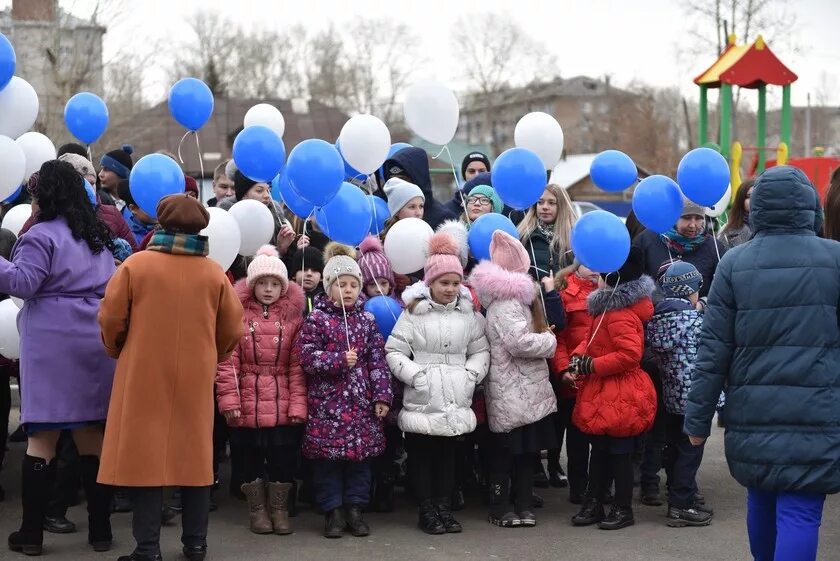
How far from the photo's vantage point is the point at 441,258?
6129 millimetres

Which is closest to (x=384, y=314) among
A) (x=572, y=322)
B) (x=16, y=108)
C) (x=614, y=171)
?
(x=572, y=322)

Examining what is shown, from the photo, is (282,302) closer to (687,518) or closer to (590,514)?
(590,514)

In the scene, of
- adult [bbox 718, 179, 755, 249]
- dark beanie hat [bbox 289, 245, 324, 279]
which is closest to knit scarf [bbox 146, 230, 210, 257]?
dark beanie hat [bbox 289, 245, 324, 279]

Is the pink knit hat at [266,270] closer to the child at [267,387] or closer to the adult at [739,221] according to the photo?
the child at [267,387]

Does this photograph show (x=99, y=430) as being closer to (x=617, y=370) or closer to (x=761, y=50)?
(x=617, y=370)

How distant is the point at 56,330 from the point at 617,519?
Result: 334 centimetres

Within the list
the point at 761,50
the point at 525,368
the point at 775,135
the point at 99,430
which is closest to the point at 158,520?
the point at 99,430

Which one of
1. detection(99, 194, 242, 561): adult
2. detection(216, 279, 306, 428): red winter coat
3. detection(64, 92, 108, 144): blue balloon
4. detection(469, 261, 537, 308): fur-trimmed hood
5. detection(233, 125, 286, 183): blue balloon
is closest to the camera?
detection(99, 194, 242, 561): adult

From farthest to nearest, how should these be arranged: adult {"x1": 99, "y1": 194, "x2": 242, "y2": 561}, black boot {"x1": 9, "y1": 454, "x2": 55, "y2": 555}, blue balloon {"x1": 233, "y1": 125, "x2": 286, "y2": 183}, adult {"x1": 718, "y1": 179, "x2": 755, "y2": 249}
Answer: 1. adult {"x1": 718, "y1": 179, "x2": 755, "y2": 249}
2. blue balloon {"x1": 233, "y1": 125, "x2": 286, "y2": 183}
3. black boot {"x1": 9, "y1": 454, "x2": 55, "y2": 555}
4. adult {"x1": 99, "y1": 194, "x2": 242, "y2": 561}

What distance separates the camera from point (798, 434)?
4.34 meters

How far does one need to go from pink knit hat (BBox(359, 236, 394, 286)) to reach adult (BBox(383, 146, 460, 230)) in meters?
0.71

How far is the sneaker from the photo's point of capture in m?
6.24

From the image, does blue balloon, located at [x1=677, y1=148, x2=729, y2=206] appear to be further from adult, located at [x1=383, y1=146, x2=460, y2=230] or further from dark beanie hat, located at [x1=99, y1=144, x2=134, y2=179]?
dark beanie hat, located at [x1=99, y1=144, x2=134, y2=179]

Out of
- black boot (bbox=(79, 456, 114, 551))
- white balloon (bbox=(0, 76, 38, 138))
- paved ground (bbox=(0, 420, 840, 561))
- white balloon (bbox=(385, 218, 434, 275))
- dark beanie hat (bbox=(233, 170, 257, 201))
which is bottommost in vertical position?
paved ground (bbox=(0, 420, 840, 561))
